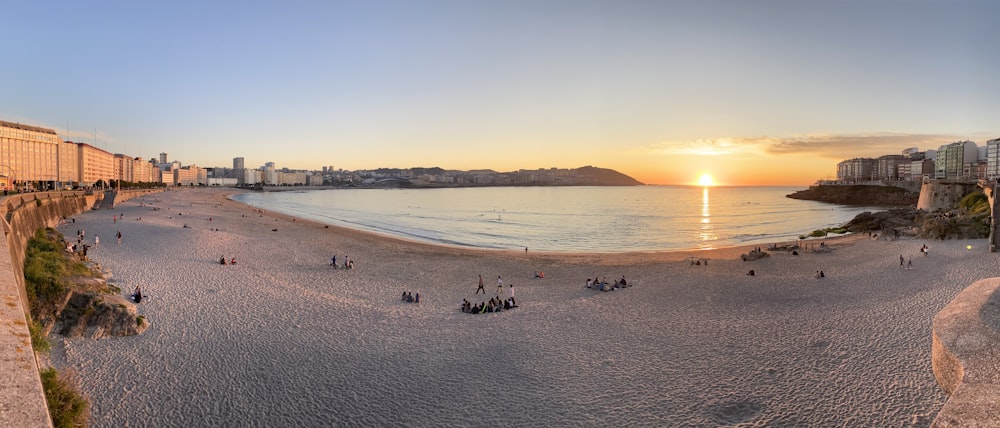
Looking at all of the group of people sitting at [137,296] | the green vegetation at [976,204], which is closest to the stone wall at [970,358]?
the group of people sitting at [137,296]

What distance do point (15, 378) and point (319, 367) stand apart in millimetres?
7252

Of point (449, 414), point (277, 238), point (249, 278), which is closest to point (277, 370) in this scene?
point (449, 414)

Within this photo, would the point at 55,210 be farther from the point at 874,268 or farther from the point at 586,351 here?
the point at 874,268

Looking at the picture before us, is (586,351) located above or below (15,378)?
below

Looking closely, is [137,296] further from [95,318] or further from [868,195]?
[868,195]

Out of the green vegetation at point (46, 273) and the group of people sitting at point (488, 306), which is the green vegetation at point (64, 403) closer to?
the green vegetation at point (46, 273)

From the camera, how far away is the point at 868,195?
339 feet

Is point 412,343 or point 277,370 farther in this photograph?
point 412,343

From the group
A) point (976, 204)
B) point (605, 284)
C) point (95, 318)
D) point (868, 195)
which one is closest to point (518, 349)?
point (605, 284)

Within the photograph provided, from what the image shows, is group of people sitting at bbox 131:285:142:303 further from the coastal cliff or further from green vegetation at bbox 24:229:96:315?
the coastal cliff

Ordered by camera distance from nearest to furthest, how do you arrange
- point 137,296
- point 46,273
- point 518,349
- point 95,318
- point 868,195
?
point 95,318 < point 518,349 < point 46,273 < point 137,296 < point 868,195

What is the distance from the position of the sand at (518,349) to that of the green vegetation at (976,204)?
18574 mm

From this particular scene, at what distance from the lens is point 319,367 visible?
11.9 m

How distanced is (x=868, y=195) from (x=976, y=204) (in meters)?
73.9
